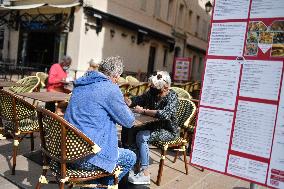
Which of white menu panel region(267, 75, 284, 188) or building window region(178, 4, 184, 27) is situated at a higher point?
building window region(178, 4, 184, 27)

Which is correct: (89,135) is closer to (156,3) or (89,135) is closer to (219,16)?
(219,16)

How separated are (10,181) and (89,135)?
158 centimetres

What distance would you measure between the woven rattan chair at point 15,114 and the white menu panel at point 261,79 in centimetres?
255

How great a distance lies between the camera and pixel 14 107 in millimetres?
4188

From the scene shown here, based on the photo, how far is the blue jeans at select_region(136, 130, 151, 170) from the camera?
4501 millimetres

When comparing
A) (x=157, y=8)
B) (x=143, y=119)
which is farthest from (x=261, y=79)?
(x=157, y=8)

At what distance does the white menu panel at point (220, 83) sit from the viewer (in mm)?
2656

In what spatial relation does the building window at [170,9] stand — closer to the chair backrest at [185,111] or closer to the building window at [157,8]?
the building window at [157,8]

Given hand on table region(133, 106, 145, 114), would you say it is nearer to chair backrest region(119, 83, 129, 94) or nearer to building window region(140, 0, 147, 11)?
chair backrest region(119, 83, 129, 94)

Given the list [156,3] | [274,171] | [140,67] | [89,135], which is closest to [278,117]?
[274,171]

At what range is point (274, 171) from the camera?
8.10 feet

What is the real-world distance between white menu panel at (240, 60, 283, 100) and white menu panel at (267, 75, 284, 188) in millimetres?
82

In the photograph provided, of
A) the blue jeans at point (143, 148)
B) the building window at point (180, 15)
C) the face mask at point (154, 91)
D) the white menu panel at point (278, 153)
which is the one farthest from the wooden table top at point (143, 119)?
the building window at point (180, 15)

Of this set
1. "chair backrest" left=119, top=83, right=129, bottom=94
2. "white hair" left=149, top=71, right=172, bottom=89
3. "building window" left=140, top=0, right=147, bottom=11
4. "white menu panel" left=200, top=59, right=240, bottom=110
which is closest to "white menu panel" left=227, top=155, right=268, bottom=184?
"white menu panel" left=200, top=59, right=240, bottom=110
